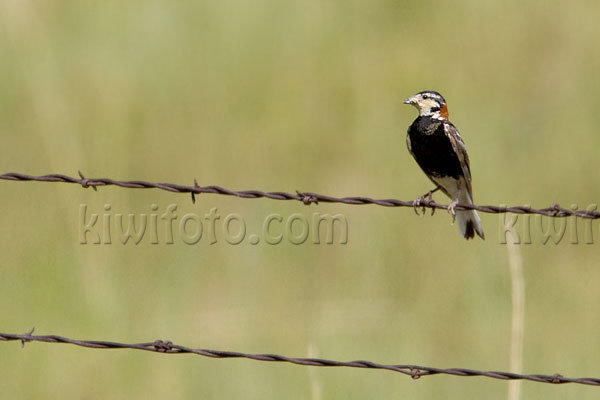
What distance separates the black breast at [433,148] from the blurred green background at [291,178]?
143 cm

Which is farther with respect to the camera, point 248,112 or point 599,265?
point 248,112

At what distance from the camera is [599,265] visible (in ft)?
30.9

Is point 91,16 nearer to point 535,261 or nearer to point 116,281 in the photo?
point 116,281

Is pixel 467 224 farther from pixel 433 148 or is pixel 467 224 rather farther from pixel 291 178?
pixel 291 178

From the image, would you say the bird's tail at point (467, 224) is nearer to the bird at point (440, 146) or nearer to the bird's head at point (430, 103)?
the bird at point (440, 146)

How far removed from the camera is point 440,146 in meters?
7.60

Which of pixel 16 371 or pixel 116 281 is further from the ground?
pixel 116 281

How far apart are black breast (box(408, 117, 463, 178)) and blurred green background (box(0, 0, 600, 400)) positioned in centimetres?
143

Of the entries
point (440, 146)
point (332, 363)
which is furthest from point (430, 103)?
point (332, 363)

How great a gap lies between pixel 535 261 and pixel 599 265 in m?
0.59

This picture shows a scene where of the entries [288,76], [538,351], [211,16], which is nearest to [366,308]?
[538,351]

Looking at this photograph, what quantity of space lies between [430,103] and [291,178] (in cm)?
277

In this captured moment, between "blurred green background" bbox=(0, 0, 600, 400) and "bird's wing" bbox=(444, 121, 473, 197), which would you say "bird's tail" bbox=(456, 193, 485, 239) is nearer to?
"bird's wing" bbox=(444, 121, 473, 197)

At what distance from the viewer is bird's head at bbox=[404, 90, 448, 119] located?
7598 mm
